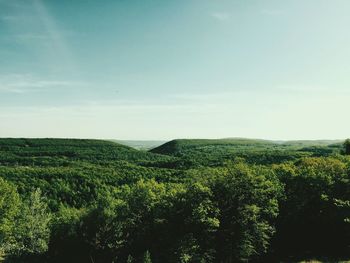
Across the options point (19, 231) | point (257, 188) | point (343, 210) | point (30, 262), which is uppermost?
point (257, 188)

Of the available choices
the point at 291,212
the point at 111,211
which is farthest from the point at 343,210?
the point at 111,211

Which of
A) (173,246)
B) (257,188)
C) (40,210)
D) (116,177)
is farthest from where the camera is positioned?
(116,177)

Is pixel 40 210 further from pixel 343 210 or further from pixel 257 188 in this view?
pixel 343 210

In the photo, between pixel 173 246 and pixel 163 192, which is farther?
pixel 163 192

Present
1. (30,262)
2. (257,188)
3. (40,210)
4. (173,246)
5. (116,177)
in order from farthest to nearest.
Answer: (116,177) < (40,210) < (30,262) < (257,188) < (173,246)

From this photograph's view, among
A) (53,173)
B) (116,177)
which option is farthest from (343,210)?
(53,173)

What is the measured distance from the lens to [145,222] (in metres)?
42.6

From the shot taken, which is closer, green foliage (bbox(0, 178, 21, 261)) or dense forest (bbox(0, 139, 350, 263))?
dense forest (bbox(0, 139, 350, 263))

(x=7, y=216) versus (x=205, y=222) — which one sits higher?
(x=205, y=222)

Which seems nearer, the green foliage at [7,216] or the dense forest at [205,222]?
the dense forest at [205,222]

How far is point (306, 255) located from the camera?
45.8 meters

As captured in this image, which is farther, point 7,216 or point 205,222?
point 7,216

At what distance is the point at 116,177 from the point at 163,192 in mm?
65923

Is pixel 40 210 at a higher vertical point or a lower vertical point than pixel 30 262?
higher
